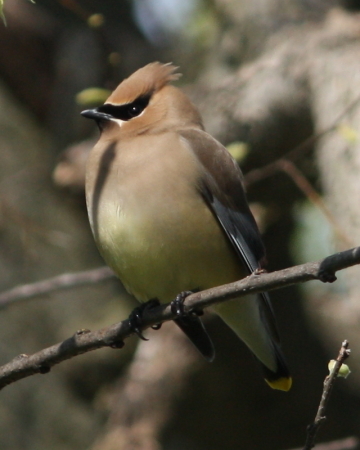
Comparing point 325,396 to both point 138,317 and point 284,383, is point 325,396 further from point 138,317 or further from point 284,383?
point 284,383

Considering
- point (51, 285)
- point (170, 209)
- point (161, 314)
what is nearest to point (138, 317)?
point (161, 314)

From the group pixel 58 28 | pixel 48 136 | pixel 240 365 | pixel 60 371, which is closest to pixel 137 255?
pixel 240 365

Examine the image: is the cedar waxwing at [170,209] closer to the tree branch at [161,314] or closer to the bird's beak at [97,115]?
the bird's beak at [97,115]

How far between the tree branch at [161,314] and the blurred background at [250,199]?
1913 millimetres

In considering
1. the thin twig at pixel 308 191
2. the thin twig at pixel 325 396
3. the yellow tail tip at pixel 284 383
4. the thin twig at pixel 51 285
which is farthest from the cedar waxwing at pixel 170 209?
the thin twig at pixel 325 396

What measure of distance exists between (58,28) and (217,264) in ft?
13.2

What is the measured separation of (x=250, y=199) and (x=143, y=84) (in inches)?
65.8

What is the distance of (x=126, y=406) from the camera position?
18.6 feet

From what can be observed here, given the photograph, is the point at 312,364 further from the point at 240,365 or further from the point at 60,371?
the point at 60,371

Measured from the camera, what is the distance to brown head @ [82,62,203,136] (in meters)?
4.14

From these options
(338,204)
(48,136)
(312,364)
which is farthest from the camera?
(48,136)

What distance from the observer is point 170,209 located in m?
3.61

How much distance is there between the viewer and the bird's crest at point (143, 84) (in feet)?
13.8

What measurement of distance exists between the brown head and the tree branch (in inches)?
47.0
